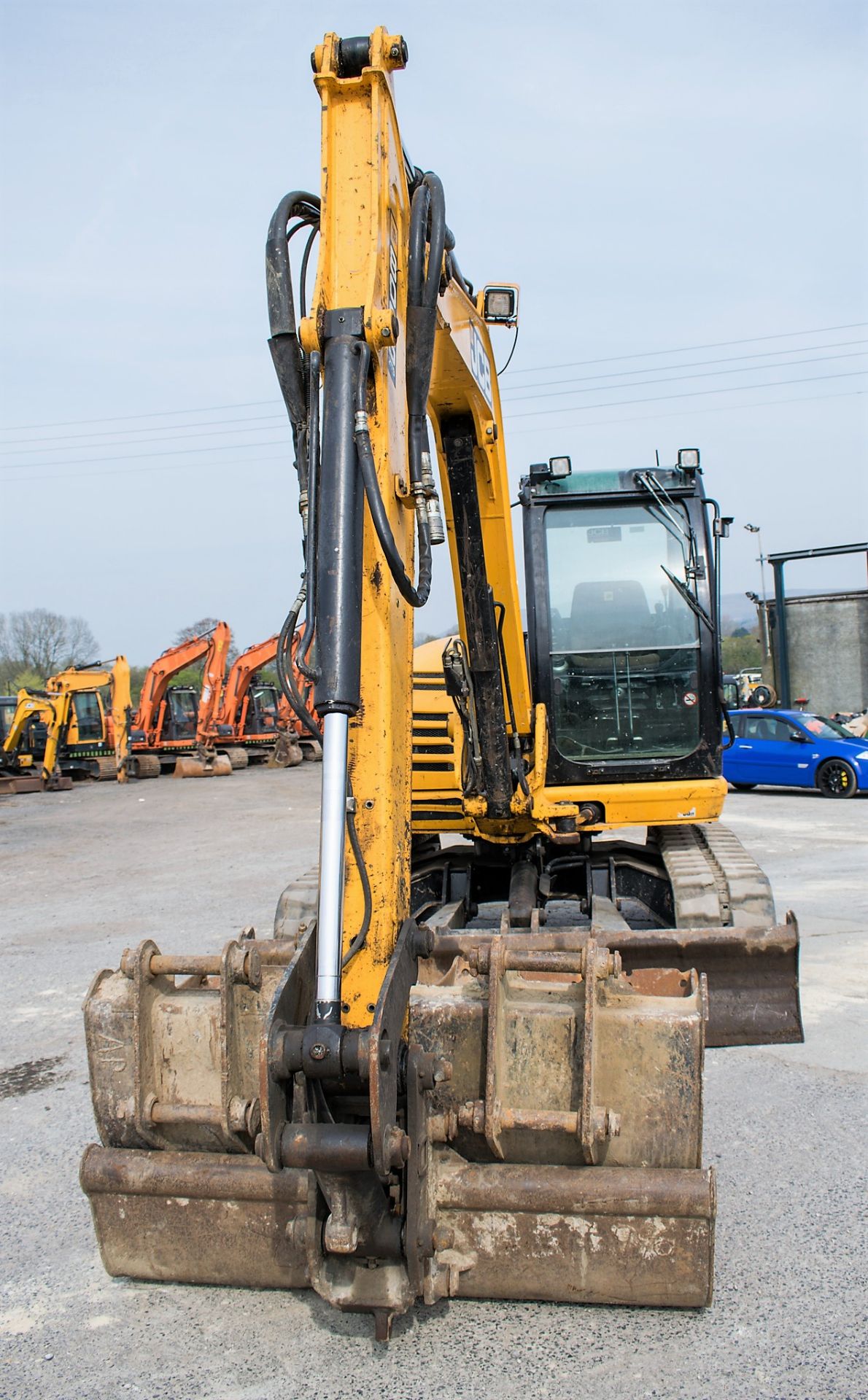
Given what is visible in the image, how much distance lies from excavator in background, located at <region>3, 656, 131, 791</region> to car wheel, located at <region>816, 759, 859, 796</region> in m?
15.9

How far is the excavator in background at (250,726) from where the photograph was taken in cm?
2822

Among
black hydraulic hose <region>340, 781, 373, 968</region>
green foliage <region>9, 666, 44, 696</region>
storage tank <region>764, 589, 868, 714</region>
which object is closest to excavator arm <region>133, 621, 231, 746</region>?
storage tank <region>764, 589, 868, 714</region>

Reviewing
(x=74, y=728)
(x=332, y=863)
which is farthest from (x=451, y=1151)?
(x=74, y=728)

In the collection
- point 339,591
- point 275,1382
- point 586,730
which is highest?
point 339,591

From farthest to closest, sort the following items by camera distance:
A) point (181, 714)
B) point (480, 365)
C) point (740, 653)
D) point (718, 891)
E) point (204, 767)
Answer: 1. point (740, 653)
2. point (181, 714)
3. point (204, 767)
4. point (718, 891)
5. point (480, 365)

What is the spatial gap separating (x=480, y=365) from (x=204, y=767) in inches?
877

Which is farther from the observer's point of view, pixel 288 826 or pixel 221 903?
pixel 288 826

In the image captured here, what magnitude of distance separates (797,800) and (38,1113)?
1339cm

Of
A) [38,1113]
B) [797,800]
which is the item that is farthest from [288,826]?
[38,1113]

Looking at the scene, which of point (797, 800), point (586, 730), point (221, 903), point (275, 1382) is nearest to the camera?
point (275, 1382)

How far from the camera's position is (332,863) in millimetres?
2615

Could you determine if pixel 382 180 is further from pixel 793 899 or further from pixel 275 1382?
pixel 793 899

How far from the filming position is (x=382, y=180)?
303 centimetres

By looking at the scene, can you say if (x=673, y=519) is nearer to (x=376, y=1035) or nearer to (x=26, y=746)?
(x=376, y=1035)
